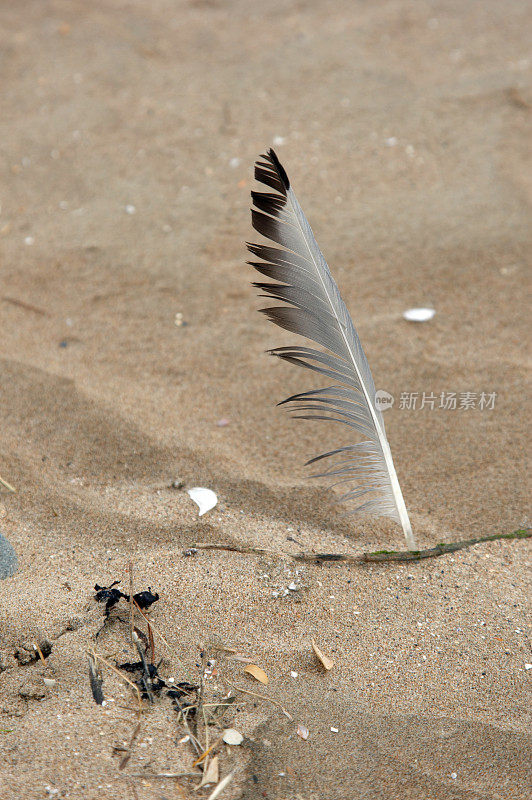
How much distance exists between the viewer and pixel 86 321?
302cm

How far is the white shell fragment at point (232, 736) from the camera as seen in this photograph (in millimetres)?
1535

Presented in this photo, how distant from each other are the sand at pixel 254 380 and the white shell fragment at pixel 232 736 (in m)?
0.02

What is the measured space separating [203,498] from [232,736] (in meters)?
0.79

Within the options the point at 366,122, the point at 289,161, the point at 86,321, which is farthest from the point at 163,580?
the point at 366,122

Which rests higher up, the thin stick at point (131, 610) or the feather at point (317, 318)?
the feather at point (317, 318)

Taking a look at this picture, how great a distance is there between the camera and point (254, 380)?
9.10 feet

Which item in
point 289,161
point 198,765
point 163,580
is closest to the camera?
point 198,765

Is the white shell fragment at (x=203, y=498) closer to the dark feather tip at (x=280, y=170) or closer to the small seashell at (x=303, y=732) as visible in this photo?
the small seashell at (x=303, y=732)

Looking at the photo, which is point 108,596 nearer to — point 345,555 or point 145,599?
point 145,599

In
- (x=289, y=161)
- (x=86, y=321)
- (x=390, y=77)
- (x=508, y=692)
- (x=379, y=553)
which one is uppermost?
(x=390, y=77)

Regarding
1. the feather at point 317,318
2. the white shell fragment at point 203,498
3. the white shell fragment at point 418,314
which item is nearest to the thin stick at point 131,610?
the white shell fragment at point 203,498

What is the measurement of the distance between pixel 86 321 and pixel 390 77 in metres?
2.47

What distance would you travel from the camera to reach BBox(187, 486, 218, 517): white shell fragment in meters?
2.15

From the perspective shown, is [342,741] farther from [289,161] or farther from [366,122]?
[366,122]
